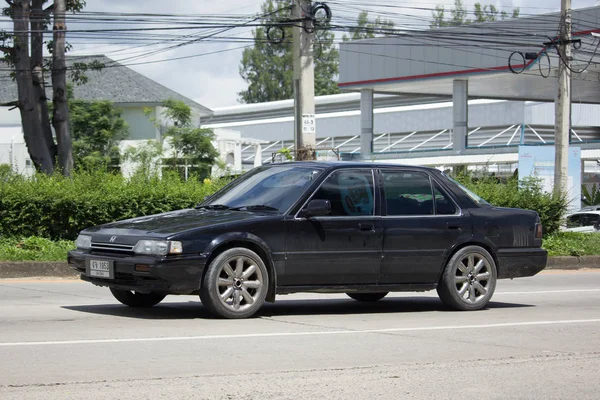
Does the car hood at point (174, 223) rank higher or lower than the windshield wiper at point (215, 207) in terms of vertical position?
lower

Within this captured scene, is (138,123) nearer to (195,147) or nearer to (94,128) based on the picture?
(94,128)

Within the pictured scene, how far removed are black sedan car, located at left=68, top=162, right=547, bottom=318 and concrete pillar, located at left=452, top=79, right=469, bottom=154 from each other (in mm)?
30326

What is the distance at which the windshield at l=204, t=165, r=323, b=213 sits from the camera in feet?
32.6

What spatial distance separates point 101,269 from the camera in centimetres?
931

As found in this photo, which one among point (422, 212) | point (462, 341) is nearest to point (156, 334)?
point (462, 341)

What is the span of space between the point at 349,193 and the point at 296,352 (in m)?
3.04

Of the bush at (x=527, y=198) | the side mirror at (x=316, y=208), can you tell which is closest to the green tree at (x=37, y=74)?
the bush at (x=527, y=198)

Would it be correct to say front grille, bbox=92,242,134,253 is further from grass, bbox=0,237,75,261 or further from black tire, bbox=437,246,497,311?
grass, bbox=0,237,75,261

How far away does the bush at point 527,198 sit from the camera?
21625 millimetres

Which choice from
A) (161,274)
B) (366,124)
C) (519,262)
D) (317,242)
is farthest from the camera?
(366,124)

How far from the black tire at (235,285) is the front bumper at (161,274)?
0.44 feet

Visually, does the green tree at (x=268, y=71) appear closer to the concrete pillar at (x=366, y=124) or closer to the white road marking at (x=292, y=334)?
the concrete pillar at (x=366, y=124)

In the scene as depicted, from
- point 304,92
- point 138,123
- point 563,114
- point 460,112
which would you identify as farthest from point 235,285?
point 138,123

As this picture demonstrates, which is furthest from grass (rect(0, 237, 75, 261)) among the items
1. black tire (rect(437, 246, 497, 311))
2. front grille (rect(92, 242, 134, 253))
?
black tire (rect(437, 246, 497, 311))
